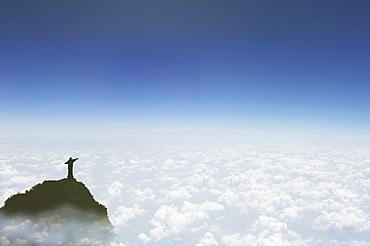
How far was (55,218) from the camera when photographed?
15.6 m

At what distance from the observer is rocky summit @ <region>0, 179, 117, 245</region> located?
1406 cm

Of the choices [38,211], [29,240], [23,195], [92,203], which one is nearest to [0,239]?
[29,240]

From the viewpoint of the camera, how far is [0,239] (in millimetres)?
12898

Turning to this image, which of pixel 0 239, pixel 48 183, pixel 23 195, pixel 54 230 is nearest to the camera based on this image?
pixel 0 239

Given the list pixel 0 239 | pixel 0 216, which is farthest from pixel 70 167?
pixel 0 239

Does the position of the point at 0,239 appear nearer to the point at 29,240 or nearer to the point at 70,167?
the point at 29,240

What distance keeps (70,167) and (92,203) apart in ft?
14.8

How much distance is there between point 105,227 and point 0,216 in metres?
8.52

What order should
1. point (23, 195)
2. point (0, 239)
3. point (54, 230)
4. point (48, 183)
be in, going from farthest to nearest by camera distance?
point (48, 183) < point (23, 195) < point (54, 230) < point (0, 239)

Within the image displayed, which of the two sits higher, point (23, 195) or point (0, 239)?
point (23, 195)

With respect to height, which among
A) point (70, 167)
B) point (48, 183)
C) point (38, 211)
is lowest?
point (38, 211)

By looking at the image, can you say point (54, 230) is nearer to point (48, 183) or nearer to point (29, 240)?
point (29, 240)

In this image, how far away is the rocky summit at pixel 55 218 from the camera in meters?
14.1

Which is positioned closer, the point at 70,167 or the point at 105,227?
the point at 105,227
